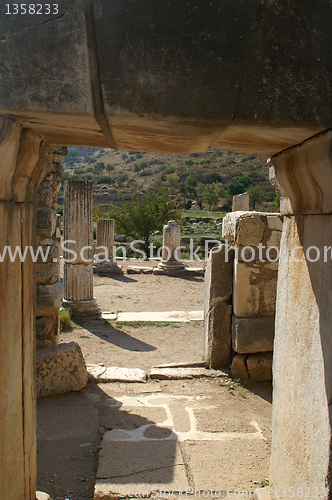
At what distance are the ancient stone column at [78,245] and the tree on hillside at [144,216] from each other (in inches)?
443

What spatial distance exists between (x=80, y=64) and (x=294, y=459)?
7.05 ft

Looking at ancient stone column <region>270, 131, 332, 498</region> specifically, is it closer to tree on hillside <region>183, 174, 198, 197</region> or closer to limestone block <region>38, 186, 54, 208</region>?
limestone block <region>38, 186, 54, 208</region>

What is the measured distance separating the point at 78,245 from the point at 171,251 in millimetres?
6932

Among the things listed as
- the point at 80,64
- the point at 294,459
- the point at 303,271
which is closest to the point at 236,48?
the point at 80,64

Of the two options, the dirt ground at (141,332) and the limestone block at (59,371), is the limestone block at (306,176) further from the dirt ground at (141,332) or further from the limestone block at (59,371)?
the dirt ground at (141,332)

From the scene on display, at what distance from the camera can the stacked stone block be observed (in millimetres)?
4875

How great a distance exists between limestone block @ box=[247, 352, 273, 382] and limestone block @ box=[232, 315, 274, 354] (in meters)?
0.10

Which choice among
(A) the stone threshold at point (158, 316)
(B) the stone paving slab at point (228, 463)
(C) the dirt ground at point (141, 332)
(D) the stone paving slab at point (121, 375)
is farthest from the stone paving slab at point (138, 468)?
(A) the stone threshold at point (158, 316)

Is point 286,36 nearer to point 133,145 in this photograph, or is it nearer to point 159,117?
point 159,117

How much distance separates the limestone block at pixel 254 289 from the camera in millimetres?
4895

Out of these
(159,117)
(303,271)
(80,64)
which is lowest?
(303,271)

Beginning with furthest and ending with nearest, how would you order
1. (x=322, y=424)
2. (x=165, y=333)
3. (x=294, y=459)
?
(x=165, y=333) → (x=294, y=459) → (x=322, y=424)

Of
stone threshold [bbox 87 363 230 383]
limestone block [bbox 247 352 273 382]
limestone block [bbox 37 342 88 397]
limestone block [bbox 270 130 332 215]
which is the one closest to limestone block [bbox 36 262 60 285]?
limestone block [bbox 37 342 88 397]

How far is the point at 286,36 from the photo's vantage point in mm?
1581
